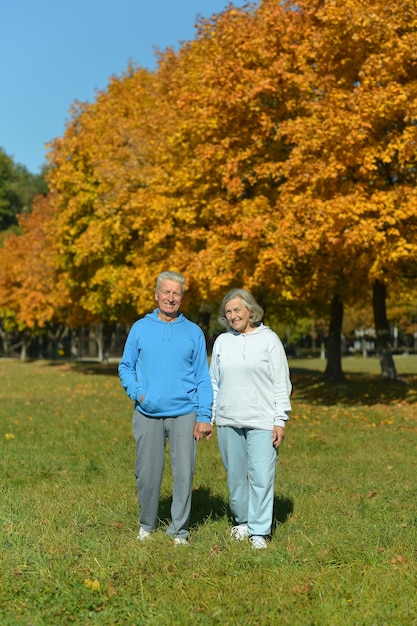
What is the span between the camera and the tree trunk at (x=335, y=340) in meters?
26.7

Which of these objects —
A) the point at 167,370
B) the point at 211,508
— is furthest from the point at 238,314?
the point at 211,508

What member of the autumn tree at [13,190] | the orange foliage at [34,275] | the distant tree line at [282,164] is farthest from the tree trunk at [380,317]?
the autumn tree at [13,190]

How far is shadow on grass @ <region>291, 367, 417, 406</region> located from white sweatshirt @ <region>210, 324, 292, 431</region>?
14231 mm

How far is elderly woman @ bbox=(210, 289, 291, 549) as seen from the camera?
6121mm

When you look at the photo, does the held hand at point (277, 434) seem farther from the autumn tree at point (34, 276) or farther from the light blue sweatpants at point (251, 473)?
the autumn tree at point (34, 276)

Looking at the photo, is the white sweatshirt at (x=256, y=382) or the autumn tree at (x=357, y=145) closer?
the white sweatshirt at (x=256, y=382)

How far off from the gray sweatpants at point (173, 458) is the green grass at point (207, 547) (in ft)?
0.85

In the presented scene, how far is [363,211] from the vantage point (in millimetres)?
15484

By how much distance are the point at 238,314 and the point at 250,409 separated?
0.75m

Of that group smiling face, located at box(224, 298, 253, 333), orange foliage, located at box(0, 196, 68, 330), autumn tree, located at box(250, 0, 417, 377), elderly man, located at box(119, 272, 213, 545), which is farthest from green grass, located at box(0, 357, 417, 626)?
orange foliage, located at box(0, 196, 68, 330)

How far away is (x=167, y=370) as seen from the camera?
620 centimetres

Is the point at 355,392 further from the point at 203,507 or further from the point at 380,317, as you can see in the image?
the point at 203,507

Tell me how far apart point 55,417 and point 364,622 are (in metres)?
12.3

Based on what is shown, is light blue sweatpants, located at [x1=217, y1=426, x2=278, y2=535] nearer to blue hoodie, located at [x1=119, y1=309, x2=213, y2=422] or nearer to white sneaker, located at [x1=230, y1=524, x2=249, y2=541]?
white sneaker, located at [x1=230, y1=524, x2=249, y2=541]
